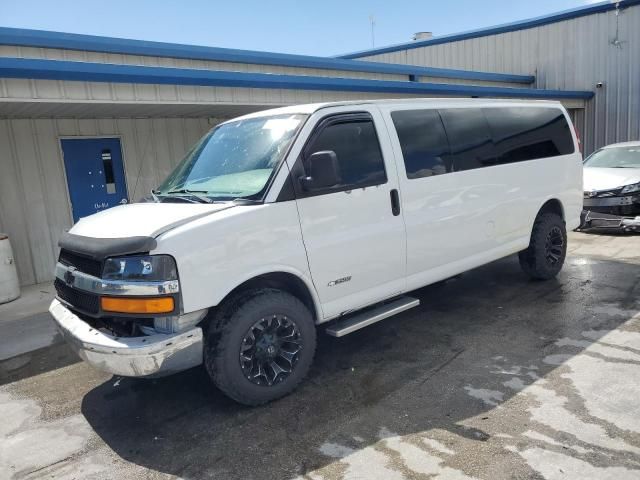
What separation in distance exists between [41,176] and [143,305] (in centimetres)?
601

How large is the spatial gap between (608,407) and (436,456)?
1315mm

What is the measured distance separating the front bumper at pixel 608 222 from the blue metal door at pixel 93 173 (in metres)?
8.09

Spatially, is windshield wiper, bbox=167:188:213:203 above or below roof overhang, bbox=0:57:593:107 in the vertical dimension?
below

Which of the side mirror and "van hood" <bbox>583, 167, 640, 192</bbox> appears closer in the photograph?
the side mirror

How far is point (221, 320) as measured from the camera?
3.54m

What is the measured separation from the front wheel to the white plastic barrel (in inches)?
204

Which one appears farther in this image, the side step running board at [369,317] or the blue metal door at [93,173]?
the blue metal door at [93,173]

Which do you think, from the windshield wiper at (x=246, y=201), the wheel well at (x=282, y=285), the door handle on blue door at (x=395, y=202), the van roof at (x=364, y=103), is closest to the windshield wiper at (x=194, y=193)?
the windshield wiper at (x=246, y=201)

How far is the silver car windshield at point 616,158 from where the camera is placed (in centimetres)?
1016

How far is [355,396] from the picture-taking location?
12.7ft

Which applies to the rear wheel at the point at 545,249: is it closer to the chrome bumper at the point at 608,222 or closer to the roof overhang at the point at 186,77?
the chrome bumper at the point at 608,222

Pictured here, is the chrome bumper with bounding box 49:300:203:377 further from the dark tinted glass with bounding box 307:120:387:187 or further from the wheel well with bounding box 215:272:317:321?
the dark tinted glass with bounding box 307:120:387:187

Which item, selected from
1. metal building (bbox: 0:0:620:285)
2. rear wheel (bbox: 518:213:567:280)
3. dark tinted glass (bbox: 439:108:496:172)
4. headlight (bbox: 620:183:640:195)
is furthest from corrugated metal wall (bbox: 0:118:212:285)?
headlight (bbox: 620:183:640:195)

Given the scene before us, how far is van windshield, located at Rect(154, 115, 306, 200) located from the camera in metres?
3.89
